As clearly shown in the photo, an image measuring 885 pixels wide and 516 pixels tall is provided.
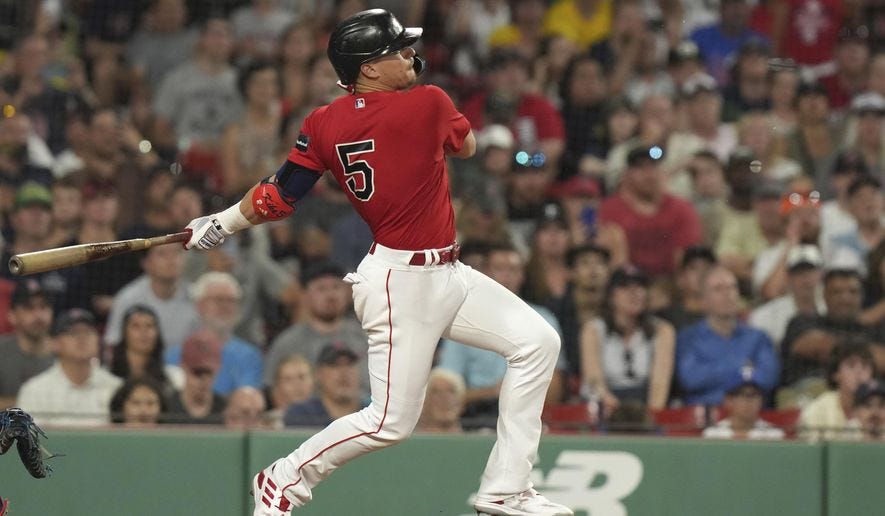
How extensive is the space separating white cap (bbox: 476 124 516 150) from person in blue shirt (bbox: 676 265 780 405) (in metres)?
1.76

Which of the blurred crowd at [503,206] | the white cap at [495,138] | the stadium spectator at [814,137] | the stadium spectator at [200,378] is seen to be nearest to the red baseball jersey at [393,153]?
the blurred crowd at [503,206]

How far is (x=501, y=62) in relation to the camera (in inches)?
409

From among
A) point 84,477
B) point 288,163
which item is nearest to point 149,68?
point 84,477

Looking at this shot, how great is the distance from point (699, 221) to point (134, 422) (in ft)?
13.2

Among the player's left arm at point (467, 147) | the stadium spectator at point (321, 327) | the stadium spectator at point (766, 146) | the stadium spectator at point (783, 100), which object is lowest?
the stadium spectator at point (321, 327)

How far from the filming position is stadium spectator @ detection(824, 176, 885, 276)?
8953mm

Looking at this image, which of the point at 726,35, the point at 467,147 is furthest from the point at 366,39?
the point at 726,35

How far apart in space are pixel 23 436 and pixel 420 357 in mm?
1364

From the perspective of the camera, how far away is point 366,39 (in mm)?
4941

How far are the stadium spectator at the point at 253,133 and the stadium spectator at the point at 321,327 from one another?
162 cm

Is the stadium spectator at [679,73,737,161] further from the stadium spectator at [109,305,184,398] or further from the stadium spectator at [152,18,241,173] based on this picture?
the stadium spectator at [109,305,184,398]

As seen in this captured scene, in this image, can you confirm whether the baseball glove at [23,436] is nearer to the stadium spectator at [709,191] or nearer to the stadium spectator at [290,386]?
the stadium spectator at [290,386]

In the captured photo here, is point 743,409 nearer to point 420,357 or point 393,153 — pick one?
point 420,357

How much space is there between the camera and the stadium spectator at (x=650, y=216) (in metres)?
8.95
